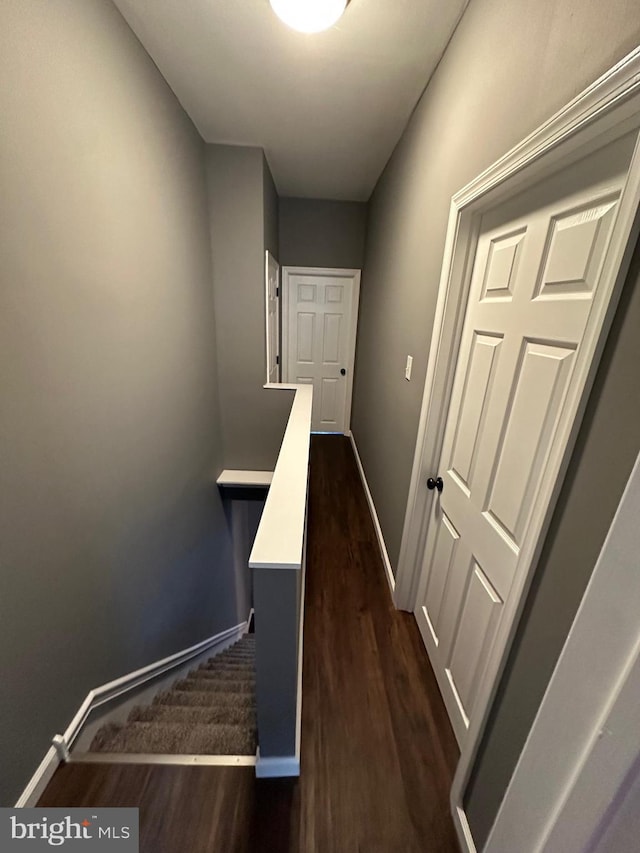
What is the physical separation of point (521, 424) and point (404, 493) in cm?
91

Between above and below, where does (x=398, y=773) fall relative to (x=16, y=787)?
below

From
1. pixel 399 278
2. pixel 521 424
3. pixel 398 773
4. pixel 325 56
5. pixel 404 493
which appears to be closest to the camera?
pixel 521 424

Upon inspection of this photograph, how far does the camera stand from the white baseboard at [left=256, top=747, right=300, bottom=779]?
1.08 meters

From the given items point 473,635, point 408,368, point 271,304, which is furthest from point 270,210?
point 473,635

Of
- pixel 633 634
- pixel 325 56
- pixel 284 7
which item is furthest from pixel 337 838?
pixel 325 56


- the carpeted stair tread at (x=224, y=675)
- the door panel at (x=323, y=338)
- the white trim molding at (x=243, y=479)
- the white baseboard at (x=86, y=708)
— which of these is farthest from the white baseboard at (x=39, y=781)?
the door panel at (x=323, y=338)

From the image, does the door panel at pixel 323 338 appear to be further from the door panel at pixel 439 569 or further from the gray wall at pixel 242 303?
the door panel at pixel 439 569

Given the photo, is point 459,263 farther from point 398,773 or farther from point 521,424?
point 398,773

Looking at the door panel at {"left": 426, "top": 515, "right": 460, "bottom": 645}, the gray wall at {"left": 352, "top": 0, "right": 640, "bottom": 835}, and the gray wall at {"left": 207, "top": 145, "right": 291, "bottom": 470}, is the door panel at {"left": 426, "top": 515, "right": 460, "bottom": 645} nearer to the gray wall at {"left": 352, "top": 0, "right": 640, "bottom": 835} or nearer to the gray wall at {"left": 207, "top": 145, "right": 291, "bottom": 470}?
the gray wall at {"left": 352, "top": 0, "right": 640, "bottom": 835}

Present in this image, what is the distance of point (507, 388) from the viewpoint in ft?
3.30

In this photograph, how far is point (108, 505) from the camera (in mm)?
1372

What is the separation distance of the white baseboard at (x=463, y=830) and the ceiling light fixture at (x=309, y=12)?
2.79 meters

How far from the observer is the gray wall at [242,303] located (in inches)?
96.0

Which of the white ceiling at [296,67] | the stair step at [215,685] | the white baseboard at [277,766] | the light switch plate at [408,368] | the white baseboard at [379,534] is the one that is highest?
the white ceiling at [296,67]
